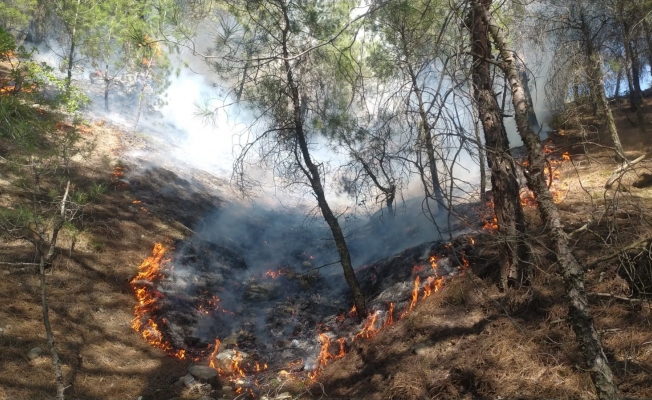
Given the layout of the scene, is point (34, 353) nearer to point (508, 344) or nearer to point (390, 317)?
point (390, 317)

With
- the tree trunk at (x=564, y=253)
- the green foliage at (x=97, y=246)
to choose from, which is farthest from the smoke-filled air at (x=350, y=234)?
the green foliage at (x=97, y=246)

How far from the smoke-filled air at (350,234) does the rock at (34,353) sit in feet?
0.07

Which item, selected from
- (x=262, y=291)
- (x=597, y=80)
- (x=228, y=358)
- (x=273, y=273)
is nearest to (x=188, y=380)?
(x=228, y=358)

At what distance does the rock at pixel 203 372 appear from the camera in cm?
743

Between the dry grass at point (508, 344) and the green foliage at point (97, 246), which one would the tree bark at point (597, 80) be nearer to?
the dry grass at point (508, 344)

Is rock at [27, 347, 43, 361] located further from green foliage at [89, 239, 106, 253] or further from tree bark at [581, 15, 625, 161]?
tree bark at [581, 15, 625, 161]

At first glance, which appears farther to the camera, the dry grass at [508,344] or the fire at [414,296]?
the fire at [414,296]

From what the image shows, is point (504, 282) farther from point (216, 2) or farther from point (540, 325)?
point (216, 2)

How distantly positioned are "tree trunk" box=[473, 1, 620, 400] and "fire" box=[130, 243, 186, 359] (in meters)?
7.82

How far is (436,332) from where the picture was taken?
22.4ft

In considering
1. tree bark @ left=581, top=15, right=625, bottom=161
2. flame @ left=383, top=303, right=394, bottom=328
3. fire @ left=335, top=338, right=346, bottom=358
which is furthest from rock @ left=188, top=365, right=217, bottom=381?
tree bark @ left=581, top=15, right=625, bottom=161

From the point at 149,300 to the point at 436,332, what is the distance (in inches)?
262

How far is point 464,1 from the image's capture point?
11.1 feet

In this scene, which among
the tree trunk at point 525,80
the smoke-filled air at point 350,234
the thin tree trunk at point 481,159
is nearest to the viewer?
the thin tree trunk at point 481,159
